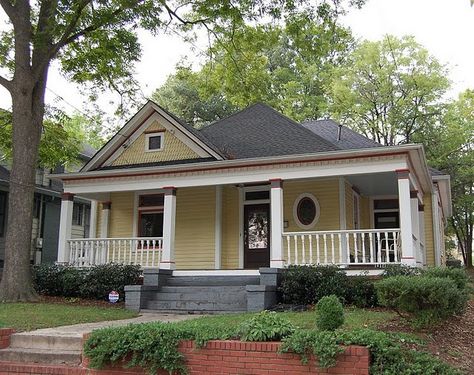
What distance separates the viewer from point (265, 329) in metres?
6.21

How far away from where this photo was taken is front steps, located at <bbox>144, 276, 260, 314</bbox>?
37.4ft

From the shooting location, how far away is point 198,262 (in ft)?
51.0

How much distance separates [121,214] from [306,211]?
6.20 m

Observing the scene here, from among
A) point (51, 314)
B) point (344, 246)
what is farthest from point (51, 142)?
point (344, 246)

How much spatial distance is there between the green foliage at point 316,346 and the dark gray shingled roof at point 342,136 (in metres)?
9.81

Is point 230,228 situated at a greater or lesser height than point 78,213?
lesser

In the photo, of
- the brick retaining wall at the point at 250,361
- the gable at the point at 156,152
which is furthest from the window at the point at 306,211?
the brick retaining wall at the point at 250,361

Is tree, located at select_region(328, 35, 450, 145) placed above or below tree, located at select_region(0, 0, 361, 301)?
above

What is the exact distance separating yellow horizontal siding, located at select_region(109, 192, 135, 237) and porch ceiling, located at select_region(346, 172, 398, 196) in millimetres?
7089

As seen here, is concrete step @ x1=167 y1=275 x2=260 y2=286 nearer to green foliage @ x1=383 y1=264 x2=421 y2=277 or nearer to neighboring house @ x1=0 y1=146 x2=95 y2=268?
green foliage @ x1=383 y1=264 x2=421 y2=277

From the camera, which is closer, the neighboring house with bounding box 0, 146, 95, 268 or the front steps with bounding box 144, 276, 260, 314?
the front steps with bounding box 144, 276, 260, 314

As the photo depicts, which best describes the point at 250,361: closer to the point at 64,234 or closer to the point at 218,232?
the point at 218,232

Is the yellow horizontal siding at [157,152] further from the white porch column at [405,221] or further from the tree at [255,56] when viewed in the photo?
the white porch column at [405,221]

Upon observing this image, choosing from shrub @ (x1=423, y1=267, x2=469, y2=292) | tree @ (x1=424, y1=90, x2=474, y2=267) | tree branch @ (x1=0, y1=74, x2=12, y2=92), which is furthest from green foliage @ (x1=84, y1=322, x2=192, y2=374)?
tree @ (x1=424, y1=90, x2=474, y2=267)
